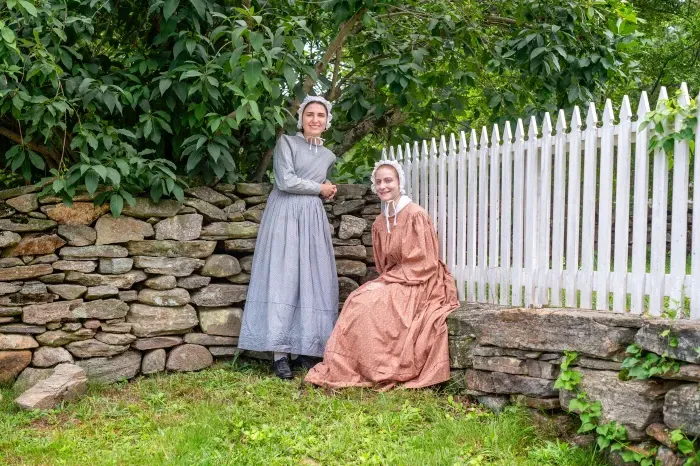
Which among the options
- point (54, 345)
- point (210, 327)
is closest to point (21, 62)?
point (54, 345)

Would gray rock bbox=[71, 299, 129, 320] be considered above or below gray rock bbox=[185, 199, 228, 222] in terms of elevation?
below

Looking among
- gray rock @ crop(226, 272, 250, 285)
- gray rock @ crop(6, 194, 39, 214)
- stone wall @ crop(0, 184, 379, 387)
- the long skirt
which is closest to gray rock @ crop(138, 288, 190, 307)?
stone wall @ crop(0, 184, 379, 387)

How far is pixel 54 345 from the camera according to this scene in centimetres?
452

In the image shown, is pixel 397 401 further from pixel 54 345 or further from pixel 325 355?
pixel 54 345

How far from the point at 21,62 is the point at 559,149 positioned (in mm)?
3190

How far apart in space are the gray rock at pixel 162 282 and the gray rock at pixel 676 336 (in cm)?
306

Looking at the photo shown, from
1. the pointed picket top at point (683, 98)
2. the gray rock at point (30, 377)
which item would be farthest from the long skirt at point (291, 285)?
the pointed picket top at point (683, 98)

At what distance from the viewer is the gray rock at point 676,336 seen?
273 cm

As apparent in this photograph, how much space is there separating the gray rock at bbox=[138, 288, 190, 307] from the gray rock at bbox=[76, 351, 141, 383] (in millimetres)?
371

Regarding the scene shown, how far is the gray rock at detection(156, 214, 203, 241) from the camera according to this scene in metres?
4.79

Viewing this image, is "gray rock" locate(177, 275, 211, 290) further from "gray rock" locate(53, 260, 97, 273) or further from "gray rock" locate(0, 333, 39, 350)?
"gray rock" locate(0, 333, 39, 350)

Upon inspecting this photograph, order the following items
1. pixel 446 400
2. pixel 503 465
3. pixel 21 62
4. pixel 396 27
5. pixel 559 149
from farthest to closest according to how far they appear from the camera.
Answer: pixel 396 27 < pixel 21 62 < pixel 446 400 < pixel 559 149 < pixel 503 465

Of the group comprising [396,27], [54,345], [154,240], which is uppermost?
[396,27]

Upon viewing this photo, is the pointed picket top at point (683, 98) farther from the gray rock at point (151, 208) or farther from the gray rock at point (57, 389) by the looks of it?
the gray rock at point (57, 389)
